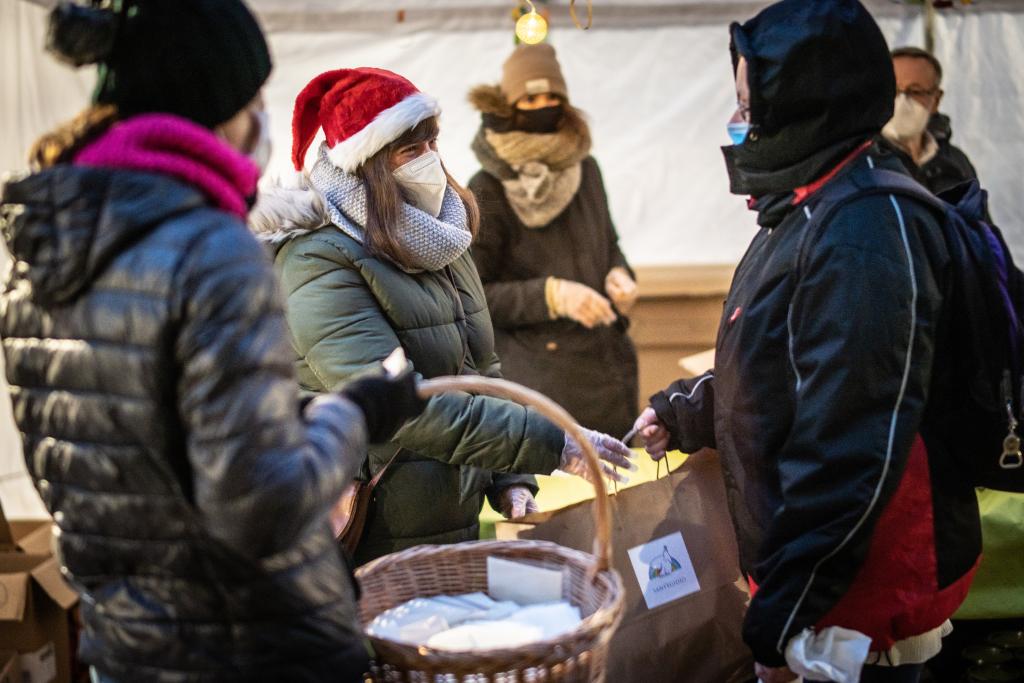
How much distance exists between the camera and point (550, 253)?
3.61 m

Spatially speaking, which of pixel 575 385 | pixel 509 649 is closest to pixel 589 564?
pixel 509 649

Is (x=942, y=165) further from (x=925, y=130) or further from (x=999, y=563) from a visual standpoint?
(x=999, y=563)

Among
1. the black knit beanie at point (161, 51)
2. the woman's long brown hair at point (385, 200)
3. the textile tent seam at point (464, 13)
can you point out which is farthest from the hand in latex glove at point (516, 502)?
the textile tent seam at point (464, 13)

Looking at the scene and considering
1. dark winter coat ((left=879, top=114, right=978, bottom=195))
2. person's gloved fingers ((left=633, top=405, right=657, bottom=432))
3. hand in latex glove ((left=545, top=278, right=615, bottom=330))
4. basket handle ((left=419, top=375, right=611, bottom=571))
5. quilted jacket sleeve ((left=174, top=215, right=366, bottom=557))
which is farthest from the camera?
dark winter coat ((left=879, top=114, right=978, bottom=195))

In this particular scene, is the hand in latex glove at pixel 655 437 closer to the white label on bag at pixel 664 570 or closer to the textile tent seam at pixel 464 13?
the white label on bag at pixel 664 570

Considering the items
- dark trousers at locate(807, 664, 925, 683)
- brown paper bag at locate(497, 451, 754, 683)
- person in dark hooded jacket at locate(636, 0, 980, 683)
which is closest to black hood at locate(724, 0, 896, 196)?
person in dark hooded jacket at locate(636, 0, 980, 683)

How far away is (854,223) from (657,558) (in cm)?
93

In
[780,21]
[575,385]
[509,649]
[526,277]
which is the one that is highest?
[780,21]

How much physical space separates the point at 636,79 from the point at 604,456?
9.58 feet

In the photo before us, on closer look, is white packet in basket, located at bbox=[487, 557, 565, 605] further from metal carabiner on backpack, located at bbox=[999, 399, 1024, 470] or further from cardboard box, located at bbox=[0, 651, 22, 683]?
cardboard box, located at bbox=[0, 651, 22, 683]

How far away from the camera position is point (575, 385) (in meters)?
3.60

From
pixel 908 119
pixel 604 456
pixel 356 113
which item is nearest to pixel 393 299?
pixel 356 113

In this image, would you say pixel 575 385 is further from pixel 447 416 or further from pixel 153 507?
pixel 153 507

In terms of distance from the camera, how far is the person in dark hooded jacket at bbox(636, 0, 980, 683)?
1606mm
